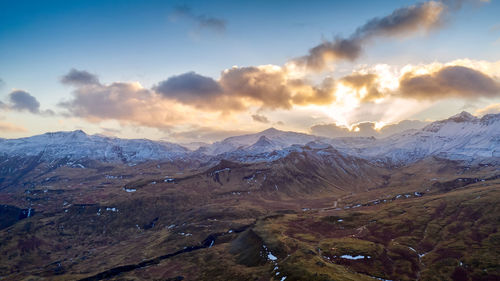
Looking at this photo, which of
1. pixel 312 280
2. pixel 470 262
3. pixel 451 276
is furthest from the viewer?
pixel 470 262

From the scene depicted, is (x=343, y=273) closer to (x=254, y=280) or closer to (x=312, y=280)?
(x=312, y=280)

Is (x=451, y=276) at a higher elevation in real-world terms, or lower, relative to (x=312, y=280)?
lower

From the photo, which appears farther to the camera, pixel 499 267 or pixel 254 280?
pixel 254 280

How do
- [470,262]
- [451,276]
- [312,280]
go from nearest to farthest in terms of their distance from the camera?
[312,280] → [451,276] → [470,262]

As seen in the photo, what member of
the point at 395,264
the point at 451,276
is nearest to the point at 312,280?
the point at 395,264

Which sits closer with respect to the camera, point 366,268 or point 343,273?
point 343,273

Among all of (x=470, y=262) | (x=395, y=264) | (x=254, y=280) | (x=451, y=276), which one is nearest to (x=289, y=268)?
(x=254, y=280)

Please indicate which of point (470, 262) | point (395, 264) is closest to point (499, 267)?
→ point (470, 262)

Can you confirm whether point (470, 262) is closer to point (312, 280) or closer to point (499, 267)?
point (499, 267)
